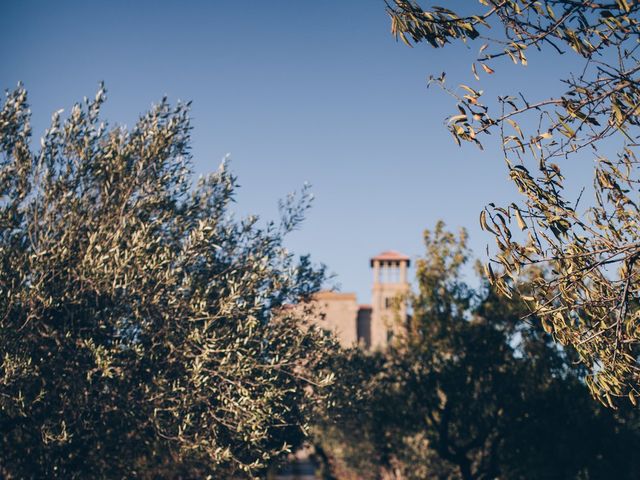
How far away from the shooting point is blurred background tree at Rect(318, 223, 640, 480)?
89.0ft

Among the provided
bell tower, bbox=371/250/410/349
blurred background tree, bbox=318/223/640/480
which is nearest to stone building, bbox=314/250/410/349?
bell tower, bbox=371/250/410/349

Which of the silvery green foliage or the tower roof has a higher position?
the tower roof

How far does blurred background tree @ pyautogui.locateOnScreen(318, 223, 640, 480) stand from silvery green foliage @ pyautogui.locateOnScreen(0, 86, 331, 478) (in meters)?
11.1

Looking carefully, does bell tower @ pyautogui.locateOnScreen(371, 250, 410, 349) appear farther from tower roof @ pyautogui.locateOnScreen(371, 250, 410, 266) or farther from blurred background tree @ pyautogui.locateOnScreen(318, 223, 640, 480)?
blurred background tree @ pyautogui.locateOnScreen(318, 223, 640, 480)

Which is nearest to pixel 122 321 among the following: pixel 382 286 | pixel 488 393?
pixel 488 393

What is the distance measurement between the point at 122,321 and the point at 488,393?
1766cm

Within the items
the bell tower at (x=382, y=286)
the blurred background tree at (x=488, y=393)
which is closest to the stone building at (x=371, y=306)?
the bell tower at (x=382, y=286)

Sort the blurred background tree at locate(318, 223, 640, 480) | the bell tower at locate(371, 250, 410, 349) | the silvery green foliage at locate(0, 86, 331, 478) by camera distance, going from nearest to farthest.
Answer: the silvery green foliage at locate(0, 86, 331, 478)
the blurred background tree at locate(318, 223, 640, 480)
the bell tower at locate(371, 250, 410, 349)

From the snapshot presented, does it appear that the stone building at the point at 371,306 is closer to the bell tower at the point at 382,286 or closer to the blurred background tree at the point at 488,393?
the bell tower at the point at 382,286

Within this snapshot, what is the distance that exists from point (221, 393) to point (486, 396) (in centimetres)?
1586

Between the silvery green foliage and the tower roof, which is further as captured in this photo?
the tower roof

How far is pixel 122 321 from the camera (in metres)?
16.1

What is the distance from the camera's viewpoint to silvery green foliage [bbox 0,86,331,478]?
600 inches

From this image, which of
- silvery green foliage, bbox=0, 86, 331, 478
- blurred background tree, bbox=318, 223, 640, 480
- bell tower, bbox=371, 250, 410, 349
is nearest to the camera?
silvery green foliage, bbox=0, 86, 331, 478
